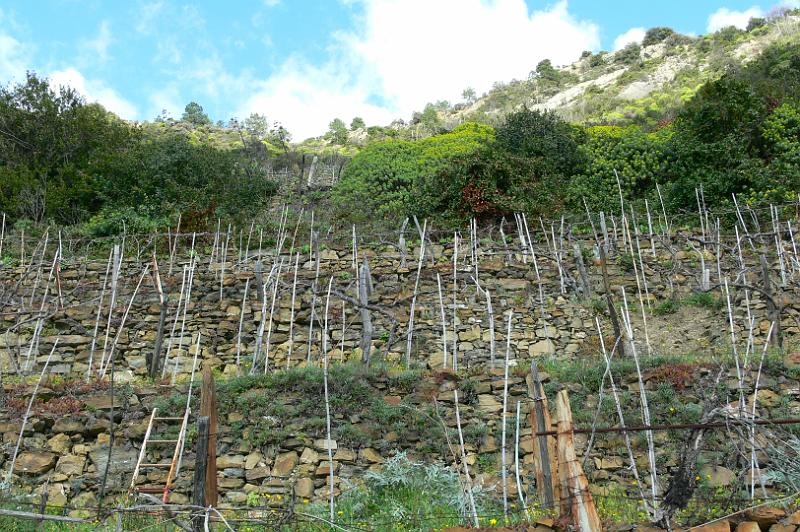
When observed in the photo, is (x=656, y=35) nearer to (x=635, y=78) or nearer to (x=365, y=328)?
(x=635, y=78)

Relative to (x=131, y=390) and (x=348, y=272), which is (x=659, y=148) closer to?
(x=348, y=272)

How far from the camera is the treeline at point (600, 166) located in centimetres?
1594

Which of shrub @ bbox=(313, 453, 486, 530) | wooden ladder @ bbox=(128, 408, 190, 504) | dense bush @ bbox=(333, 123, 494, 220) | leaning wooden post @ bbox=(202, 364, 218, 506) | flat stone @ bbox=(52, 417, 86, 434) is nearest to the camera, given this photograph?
leaning wooden post @ bbox=(202, 364, 218, 506)

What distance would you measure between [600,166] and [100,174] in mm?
12531

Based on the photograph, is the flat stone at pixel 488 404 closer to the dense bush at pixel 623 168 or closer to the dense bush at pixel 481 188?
the dense bush at pixel 481 188

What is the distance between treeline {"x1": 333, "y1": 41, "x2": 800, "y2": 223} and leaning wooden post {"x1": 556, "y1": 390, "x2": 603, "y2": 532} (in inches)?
463

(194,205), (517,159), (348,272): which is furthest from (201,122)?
(348,272)

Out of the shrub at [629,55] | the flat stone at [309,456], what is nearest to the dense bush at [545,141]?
the flat stone at [309,456]

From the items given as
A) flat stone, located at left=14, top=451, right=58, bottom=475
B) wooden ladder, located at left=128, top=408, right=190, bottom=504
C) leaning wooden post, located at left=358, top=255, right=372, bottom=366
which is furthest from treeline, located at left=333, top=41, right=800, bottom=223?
flat stone, located at left=14, top=451, right=58, bottom=475

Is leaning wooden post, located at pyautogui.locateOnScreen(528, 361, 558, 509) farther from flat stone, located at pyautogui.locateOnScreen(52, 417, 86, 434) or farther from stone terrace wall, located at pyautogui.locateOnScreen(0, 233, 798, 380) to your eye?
flat stone, located at pyautogui.locateOnScreen(52, 417, 86, 434)

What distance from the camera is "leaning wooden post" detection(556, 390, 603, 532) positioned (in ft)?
12.8

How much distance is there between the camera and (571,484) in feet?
13.0

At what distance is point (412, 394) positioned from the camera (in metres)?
8.53

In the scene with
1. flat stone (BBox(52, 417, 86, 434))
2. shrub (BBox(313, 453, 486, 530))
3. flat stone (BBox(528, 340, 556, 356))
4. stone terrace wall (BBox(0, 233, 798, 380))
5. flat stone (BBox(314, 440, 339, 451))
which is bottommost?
shrub (BBox(313, 453, 486, 530))
